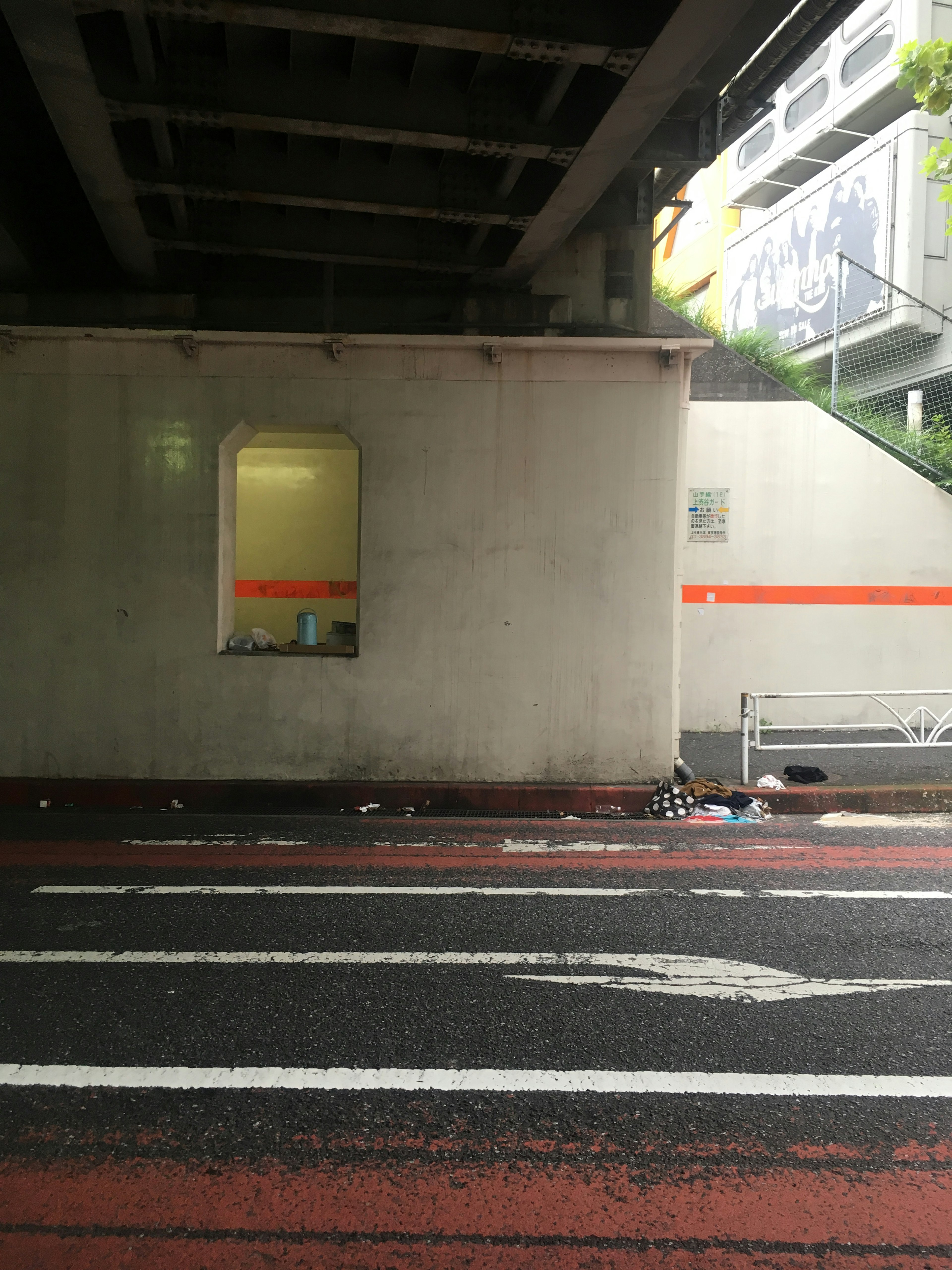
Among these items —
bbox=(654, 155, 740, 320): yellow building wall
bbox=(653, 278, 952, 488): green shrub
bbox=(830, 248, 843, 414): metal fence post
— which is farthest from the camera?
bbox=(654, 155, 740, 320): yellow building wall

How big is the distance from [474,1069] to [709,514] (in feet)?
29.3

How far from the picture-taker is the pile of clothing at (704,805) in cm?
751

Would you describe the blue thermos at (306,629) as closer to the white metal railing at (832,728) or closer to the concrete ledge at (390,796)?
the concrete ledge at (390,796)

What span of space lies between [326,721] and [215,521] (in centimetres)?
228

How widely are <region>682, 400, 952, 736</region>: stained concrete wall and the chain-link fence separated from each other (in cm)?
116

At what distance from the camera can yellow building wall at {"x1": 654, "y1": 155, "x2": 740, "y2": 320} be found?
26.9 meters

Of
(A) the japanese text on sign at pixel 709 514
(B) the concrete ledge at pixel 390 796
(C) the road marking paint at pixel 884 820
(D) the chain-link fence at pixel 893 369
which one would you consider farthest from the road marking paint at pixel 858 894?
(D) the chain-link fence at pixel 893 369

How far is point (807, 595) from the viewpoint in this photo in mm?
10930

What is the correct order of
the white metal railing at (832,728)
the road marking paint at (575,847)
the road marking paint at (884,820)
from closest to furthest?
the road marking paint at (575,847)
the road marking paint at (884,820)
the white metal railing at (832,728)

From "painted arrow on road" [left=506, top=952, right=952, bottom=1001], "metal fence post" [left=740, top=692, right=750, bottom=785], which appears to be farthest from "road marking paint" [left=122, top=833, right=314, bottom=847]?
"metal fence post" [left=740, top=692, right=750, bottom=785]

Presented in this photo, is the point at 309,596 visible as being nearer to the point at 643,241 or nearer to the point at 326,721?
the point at 326,721

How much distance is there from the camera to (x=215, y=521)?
8234 mm

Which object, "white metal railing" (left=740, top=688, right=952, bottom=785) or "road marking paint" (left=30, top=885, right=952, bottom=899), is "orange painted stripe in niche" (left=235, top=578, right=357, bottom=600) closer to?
"white metal railing" (left=740, top=688, right=952, bottom=785)

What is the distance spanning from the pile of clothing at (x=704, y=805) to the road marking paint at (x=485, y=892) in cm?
205
